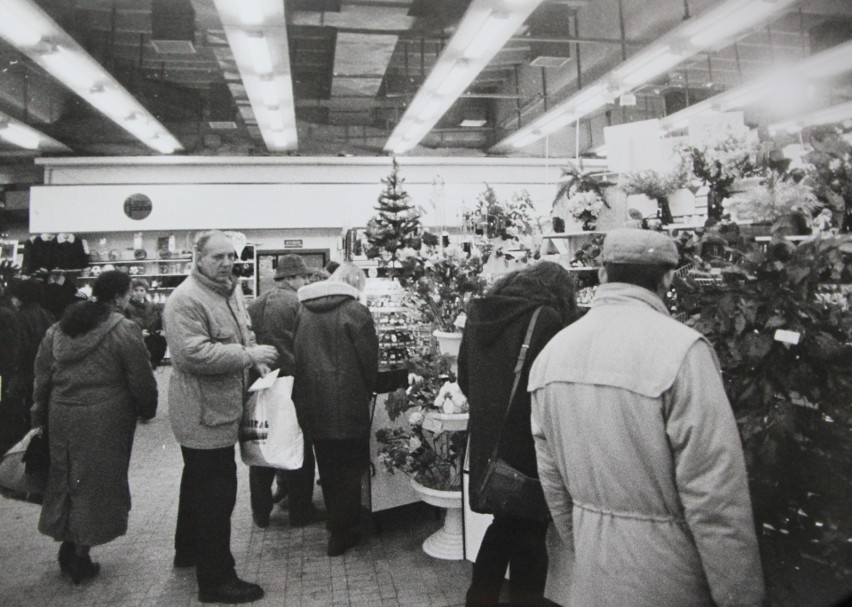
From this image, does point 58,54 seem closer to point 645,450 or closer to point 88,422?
point 88,422

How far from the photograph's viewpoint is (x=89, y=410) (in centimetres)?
306

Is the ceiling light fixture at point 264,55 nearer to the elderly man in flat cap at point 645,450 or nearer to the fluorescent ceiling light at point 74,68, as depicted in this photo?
the fluorescent ceiling light at point 74,68

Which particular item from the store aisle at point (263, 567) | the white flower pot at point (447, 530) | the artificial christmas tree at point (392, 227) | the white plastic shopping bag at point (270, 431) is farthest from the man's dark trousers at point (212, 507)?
the artificial christmas tree at point (392, 227)

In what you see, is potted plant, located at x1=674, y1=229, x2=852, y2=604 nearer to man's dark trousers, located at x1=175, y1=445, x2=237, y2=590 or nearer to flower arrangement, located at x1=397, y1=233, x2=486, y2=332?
flower arrangement, located at x1=397, y1=233, x2=486, y2=332

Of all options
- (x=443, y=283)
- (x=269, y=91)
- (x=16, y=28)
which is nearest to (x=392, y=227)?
(x=443, y=283)

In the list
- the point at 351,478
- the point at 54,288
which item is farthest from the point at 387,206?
the point at 54,288

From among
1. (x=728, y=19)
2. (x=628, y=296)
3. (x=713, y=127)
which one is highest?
(x=728, y=19)

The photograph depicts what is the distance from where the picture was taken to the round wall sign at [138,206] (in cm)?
1017

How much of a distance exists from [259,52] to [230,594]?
14.4ft

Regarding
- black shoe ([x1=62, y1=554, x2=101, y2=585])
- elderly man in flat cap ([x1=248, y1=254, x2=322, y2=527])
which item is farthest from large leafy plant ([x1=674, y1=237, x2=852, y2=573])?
black shoe ([x1=62, y1=554, x2=101, y2=585])

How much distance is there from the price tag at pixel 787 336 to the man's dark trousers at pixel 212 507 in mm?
2333

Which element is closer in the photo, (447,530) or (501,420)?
(501,420)

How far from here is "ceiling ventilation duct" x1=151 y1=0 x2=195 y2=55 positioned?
18.9 feet

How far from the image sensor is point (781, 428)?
2053 millimetres
